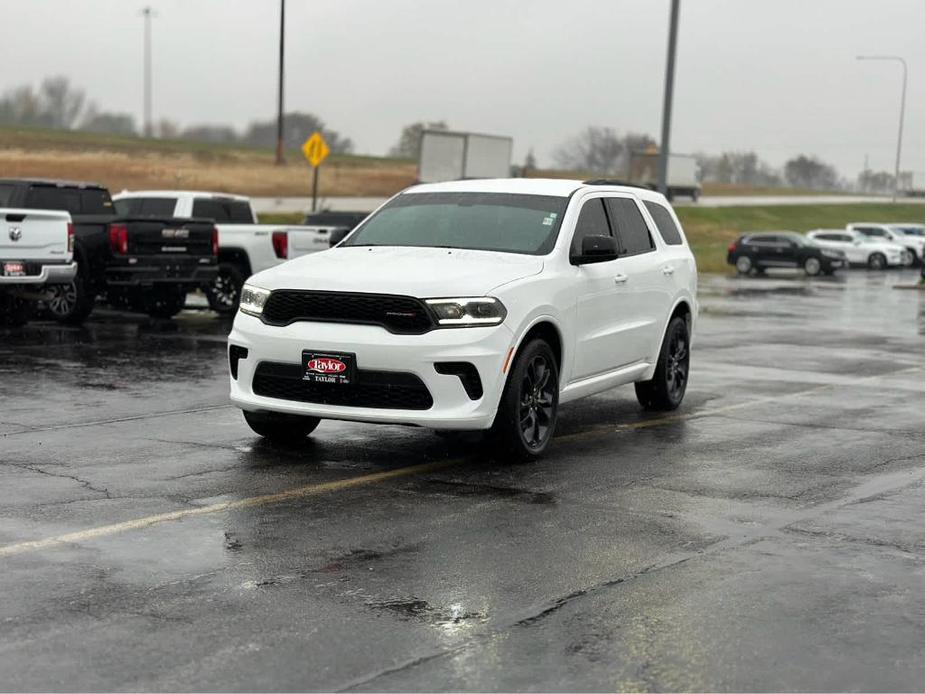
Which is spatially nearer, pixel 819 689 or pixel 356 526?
pixel 819 689

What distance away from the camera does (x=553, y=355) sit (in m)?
9.86

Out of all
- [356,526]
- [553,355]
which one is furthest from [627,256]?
[356,526]

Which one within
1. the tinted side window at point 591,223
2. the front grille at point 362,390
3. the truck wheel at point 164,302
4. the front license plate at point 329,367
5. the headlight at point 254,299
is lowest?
the truck wheel at point 164,302

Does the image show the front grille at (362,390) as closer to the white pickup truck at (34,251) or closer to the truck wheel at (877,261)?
the white pickup truck at (34,251)

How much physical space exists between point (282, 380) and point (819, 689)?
16.4ft

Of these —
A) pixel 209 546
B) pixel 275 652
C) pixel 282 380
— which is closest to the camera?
pixel 275 652

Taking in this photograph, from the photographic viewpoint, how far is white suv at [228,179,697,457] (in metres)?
8.95

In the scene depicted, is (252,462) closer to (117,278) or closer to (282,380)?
(282,380)

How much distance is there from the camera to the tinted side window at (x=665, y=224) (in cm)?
1242

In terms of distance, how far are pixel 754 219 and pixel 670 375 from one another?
223ft

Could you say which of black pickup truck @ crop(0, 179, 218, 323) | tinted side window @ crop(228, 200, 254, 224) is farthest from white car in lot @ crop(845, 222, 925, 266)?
black pickup truck @ crop(0, 179, 218, 323)

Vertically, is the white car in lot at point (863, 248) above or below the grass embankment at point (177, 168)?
below

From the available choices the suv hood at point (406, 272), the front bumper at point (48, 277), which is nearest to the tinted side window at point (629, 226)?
the suv hood at point (406, 272)

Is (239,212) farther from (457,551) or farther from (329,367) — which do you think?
(457,551)
